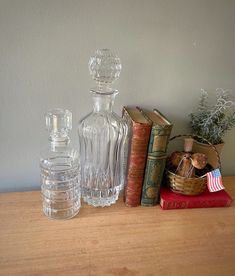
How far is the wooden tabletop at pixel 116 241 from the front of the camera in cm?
57

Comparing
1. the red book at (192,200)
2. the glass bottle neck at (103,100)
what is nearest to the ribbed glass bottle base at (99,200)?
the red book at (192,200)

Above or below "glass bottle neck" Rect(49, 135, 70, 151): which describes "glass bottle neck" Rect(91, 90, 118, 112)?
above

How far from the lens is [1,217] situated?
695 mm

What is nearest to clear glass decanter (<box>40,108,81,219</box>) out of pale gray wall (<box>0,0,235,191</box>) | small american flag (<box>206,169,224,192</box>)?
pale gray wall (<box>0,0,235,191</box>)

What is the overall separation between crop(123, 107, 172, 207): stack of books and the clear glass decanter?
0.15 meters

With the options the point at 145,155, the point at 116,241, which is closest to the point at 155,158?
the point at 145,155

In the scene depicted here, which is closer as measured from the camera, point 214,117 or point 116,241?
point 116,241

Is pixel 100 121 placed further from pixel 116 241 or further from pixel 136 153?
pixel 116 241

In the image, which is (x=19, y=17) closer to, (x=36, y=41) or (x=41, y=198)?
(x=36, y=41)

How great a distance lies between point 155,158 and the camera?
710mm

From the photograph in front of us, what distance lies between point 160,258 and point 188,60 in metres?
0.57

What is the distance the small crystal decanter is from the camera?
704 mm

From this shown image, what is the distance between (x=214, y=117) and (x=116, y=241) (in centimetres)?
47

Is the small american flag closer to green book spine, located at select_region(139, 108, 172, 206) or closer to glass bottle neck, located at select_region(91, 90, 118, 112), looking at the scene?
green book spine, located at select_region(139, 108, 172, 206)
